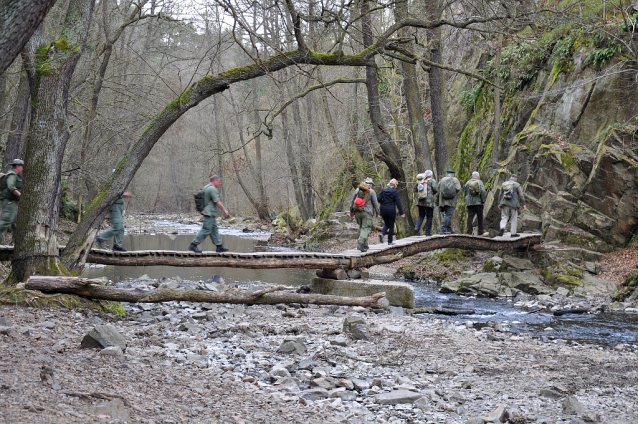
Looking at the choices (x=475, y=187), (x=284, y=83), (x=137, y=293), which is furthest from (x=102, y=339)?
(x=284, y=83)

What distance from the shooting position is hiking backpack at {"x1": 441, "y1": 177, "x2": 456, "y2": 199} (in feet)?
49.1

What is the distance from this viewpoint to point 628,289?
12.9 metres

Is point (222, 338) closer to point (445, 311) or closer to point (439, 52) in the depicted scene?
point (445, 311)

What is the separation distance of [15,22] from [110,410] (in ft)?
8.54

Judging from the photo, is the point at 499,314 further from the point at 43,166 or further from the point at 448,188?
the point at 43,166

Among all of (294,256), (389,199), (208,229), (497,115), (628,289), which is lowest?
(628,289)

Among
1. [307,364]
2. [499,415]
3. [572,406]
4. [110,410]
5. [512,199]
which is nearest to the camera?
[110,410]

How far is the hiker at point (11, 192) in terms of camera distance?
33.2 feet

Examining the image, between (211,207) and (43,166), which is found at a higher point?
(43,166)

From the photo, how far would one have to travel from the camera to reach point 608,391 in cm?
591

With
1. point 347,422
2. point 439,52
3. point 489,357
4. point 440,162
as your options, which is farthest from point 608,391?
point 439,52

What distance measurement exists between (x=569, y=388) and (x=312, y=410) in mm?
3078

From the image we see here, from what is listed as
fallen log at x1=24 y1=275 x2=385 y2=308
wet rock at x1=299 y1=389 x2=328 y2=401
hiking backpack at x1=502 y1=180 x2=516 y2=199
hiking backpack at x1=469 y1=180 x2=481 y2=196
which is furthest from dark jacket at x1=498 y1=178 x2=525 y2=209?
wet rock at x1=299 y1=389 x2=328 y2=401

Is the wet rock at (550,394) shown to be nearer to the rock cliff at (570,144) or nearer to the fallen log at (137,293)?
the fallen log at (137,293)
